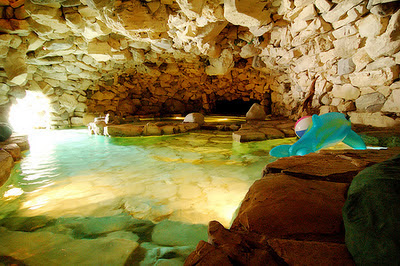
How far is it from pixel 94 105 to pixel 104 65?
316 cm

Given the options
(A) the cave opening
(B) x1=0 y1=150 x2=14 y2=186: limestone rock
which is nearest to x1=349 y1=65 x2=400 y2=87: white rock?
(B) x1=0 y1=150 x2=14 y2=186: limestone rock

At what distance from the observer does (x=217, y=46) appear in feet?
25.4

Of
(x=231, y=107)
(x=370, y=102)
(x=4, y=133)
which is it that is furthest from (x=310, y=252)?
(x=231, y=107)

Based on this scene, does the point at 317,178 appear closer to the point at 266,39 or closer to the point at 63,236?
the point at 63,236

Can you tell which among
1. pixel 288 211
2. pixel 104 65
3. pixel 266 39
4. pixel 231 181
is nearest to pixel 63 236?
pixel 288 211

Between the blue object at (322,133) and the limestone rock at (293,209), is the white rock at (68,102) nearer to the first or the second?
the blue object at (322,133)

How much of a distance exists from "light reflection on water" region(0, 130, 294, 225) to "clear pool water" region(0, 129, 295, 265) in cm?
1

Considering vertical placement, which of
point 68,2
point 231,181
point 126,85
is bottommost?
point 231,181

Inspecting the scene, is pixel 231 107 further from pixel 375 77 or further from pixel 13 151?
pixel 13 151

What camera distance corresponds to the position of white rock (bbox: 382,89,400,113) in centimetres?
448

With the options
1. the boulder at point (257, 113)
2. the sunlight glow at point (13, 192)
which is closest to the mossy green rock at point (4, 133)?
the sunlight glow at point (13, 192)

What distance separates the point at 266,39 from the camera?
7160 millimetres

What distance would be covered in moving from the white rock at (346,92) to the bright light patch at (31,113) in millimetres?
12343

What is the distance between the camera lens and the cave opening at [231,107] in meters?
16.8
